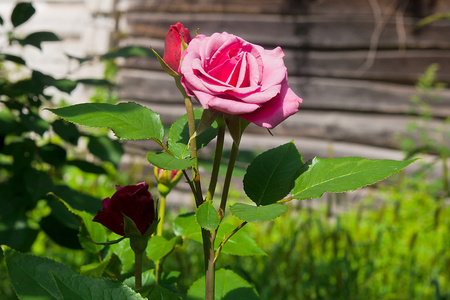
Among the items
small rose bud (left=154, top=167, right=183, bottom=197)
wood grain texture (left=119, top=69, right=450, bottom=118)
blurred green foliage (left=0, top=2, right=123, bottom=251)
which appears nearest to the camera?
small rose bud (left=154, top=167, right=183, bottom=197)

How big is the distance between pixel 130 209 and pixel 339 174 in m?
0.23

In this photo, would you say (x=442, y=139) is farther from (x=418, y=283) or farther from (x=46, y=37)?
(x=46, y=37)

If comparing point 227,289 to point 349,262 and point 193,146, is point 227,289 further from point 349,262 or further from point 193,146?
point 349,262

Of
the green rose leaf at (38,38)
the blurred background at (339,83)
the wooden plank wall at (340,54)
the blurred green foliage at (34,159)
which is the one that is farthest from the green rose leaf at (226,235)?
the wooden plank wall at (340,54)

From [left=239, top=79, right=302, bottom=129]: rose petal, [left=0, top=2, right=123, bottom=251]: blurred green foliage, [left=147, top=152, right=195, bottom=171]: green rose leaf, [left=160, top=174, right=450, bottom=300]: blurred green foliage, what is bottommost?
[left=160, top=174, right=450, bottom=300]: blurred green foliage

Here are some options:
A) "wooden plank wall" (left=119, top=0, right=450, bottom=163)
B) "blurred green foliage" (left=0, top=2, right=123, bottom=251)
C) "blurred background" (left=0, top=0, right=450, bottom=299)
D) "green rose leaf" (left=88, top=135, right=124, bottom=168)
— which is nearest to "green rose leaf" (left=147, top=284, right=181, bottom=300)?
"blurred green foliage" (left=0, top=2, right=123, bottom=251)

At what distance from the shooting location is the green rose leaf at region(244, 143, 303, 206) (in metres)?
0.56

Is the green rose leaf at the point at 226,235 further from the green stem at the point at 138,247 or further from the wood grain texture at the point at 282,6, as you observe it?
the wood grain texture at the point at 282,6

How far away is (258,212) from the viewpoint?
1.65ft

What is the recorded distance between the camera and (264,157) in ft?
1.94

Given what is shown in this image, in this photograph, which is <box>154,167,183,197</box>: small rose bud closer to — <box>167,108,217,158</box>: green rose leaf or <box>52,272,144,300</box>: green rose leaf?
<box>167,108,217,158</box>: green rose leaf

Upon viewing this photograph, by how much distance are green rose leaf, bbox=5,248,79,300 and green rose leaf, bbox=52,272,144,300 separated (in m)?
0.05

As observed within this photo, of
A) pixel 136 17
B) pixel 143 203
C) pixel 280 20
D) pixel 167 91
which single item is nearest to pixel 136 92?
pixel 167 91

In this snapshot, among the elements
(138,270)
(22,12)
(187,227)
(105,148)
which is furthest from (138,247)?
(22,12)
